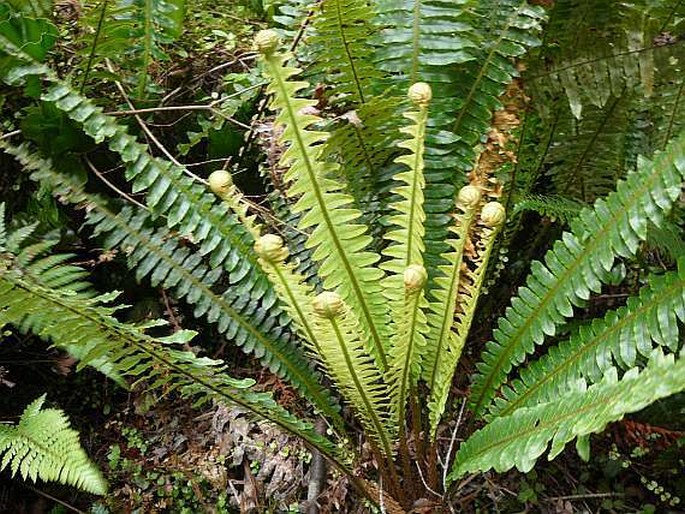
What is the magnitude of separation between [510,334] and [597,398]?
55cm

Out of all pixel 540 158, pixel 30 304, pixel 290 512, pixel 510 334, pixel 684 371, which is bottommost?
pixel 290 512

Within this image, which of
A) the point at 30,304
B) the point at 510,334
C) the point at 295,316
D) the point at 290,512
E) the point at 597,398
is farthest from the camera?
the point at 290,512

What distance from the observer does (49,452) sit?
146 centimetres

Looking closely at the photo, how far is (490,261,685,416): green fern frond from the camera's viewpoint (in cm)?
121

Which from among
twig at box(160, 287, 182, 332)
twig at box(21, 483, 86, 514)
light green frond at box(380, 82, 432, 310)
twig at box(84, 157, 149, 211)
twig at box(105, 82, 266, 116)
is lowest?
twig at box(21, 483, 86, 514)

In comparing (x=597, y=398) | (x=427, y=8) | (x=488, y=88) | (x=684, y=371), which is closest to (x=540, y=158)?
(x=488, y=88)

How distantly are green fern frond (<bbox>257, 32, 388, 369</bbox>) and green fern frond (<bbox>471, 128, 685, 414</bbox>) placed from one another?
29 cm

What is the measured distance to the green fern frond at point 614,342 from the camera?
121 centimetres

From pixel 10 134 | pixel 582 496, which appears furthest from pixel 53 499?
pixel 582 496

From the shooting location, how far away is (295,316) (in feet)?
4.24

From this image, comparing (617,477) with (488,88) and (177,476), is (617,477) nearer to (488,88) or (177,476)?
(488,88)

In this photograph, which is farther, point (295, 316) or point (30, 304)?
point (295, 316)

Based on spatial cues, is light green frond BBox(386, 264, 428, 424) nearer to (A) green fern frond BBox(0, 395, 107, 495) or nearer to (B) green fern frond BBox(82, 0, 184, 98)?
(A) green fern frond BBox(0, 395, 107, 495)

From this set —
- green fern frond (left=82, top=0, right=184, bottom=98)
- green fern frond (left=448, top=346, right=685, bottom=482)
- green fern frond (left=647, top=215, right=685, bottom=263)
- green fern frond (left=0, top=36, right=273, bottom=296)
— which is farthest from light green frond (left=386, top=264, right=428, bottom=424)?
green fern frond (left=82, top=0, right=184, bottom=98)
